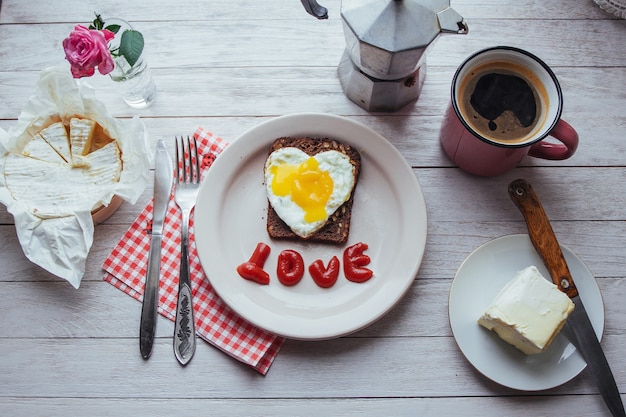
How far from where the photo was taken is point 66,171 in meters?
1.56

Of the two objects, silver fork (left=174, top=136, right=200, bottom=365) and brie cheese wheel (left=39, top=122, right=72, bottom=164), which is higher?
brie cheese wheel (left=39, top=122, right=72, bottom=164)

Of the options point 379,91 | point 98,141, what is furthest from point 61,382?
point 379,91

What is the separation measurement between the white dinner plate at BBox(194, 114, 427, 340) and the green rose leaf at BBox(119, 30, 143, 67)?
345 millimetres

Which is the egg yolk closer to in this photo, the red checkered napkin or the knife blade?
the red checkered napkin

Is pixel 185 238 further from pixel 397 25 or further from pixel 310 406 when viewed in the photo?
pixel 397 25

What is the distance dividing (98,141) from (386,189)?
81cm

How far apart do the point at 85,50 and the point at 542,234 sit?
4.12 ft

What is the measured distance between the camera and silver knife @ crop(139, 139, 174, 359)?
1.51m

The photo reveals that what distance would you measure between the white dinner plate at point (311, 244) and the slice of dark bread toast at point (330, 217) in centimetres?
2

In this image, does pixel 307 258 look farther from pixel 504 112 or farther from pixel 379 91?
pixel 504 112

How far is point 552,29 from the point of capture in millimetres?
1774

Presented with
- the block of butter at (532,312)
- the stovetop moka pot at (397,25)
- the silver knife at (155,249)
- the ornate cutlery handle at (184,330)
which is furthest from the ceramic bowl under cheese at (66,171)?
the block of butter at (532,312)

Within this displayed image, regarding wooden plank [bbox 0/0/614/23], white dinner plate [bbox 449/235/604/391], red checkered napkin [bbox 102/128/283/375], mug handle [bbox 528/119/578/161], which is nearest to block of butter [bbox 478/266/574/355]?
white dinner plate [bbox 449/235/604/391]

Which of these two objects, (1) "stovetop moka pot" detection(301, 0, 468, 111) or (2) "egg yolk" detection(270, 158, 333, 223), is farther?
(2) "egg yolk" detection(270, 158, 333, 223)
